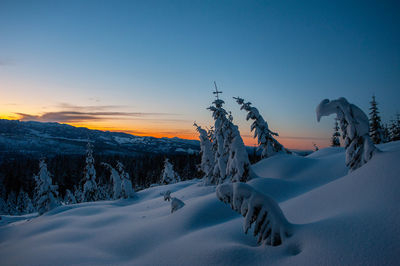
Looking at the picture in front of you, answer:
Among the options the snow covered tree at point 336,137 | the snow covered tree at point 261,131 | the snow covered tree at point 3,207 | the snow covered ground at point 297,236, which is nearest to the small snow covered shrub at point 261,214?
the snow covered ground at point 297,236

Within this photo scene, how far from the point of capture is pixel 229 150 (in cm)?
1708

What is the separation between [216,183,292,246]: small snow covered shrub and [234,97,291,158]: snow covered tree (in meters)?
15.4

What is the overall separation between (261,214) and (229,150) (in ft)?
42.3

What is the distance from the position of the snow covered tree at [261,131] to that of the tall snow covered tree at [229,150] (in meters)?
2.67

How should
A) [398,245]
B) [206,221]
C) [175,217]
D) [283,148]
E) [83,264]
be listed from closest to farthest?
[398,245] < [83,264] < [206,221] < [175,217] < [283,148]

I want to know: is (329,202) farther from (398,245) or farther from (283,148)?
(283,148)

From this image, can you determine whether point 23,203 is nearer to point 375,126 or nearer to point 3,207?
point 3,207

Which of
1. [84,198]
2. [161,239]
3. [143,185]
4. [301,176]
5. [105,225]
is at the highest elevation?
[301,176]

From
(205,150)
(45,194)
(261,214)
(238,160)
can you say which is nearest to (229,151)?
(238,160)

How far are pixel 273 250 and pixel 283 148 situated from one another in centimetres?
1747

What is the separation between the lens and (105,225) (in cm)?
1257

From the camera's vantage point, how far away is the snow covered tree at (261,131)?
1936cm

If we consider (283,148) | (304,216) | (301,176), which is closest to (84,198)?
(283,148)

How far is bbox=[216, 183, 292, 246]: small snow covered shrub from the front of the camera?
4008 millimetres
